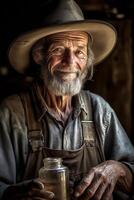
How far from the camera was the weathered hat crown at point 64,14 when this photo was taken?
3.22 metres

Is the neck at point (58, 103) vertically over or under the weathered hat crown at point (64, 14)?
under

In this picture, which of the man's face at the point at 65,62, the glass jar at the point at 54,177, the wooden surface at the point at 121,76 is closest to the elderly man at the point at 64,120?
the man's face at the point at 65,62

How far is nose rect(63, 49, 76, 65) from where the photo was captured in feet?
10.6

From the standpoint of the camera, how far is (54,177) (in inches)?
114

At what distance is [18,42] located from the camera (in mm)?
3352

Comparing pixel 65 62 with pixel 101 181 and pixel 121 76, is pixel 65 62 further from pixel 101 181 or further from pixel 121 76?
pixel 121 76

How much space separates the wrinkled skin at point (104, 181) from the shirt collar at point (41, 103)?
0.44m

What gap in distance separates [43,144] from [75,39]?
0.72 m

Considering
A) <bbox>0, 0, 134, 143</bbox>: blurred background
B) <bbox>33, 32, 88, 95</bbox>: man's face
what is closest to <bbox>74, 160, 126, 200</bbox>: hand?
<bbox>33, 32, 88, 95</bbox>: man's face

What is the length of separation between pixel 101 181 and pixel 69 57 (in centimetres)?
82

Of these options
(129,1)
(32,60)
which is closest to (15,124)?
(32,60)

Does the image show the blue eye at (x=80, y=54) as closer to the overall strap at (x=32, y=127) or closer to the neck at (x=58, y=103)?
the neck at (x=58, y=103)

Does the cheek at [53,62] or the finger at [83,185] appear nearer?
the finger at [83,185]

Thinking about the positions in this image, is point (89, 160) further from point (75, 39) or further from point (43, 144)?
point (75, 39)
